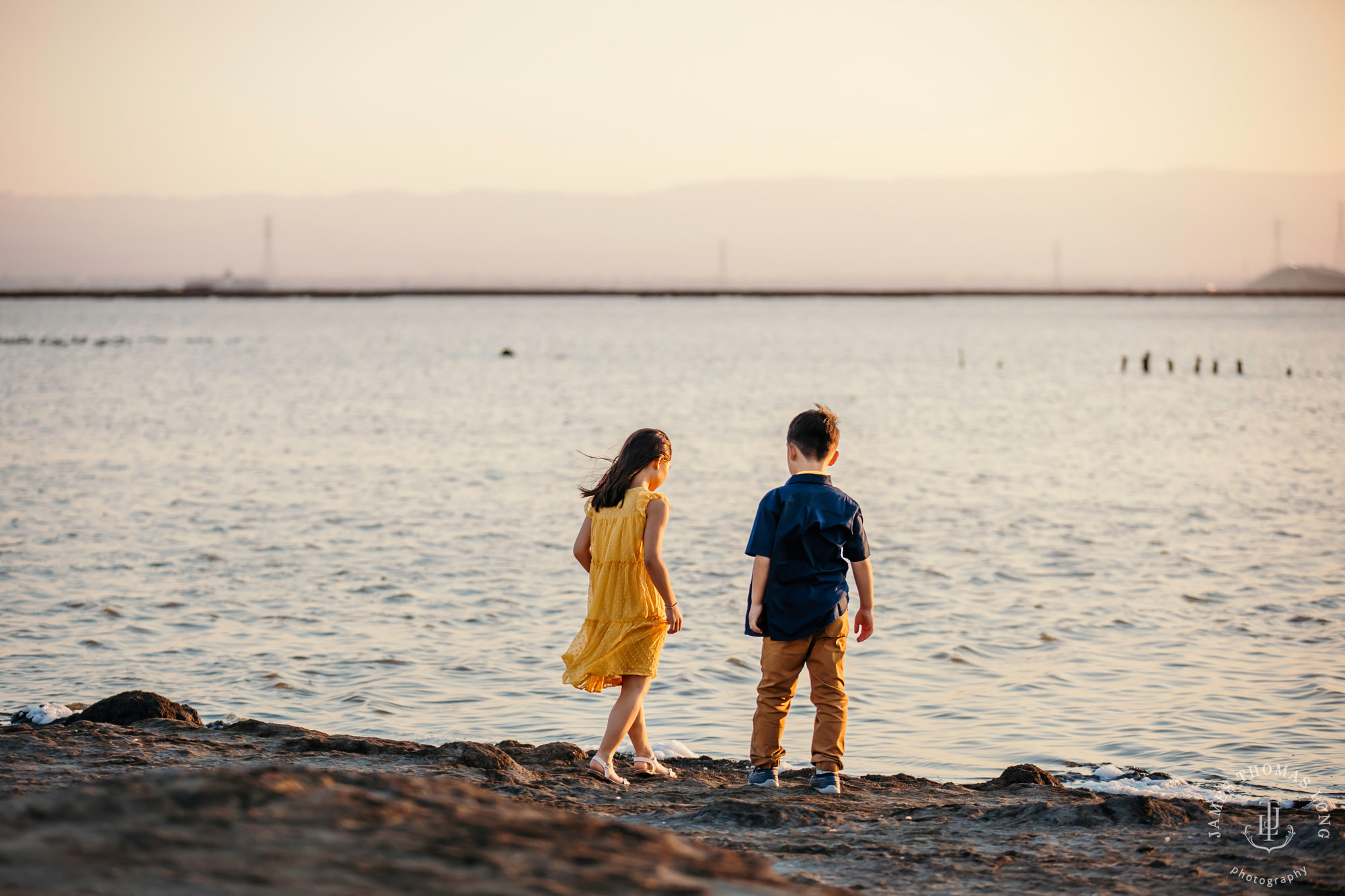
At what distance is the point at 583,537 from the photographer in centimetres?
621

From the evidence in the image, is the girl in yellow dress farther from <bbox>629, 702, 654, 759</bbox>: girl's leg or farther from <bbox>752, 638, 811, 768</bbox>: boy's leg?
<bbox>752, 638, 811, 768</bbox>: boy's leg

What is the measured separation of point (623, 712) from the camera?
20.0 ft

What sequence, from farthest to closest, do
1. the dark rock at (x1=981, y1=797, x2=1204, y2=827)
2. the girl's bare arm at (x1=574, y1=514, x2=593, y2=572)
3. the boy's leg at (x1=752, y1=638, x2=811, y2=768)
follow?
the girl's bare arm at (x1=574, y1=514, x2=593, y2=572) → the boy's leg at (x1=752, y1=638, x2=811, y2=768) → the dark rock at (x1=981, y1=797, x2=1204, y2=827)

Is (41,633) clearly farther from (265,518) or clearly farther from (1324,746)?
(1324,746)

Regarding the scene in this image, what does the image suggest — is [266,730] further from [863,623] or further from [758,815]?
[863,623]

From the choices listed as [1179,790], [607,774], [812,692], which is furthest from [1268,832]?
[607,774]

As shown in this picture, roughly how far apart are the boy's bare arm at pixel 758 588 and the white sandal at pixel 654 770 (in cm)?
109

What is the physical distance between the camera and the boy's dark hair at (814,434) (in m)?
5.79

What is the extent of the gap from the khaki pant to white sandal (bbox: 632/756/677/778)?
61cm

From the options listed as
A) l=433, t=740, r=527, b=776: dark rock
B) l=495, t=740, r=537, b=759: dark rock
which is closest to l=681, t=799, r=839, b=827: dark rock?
l=433, t=740, r=527, b=776: dark rock

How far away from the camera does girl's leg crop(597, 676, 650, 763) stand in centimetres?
605

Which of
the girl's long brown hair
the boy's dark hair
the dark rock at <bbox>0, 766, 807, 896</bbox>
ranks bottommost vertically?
the dark rock at <bbox>0, 766, 807, 896</bbox>

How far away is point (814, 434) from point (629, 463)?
949 millimetres

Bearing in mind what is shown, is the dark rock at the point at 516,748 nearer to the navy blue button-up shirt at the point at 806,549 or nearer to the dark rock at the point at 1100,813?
the navy blue button-up shirt at the point at 806,549
